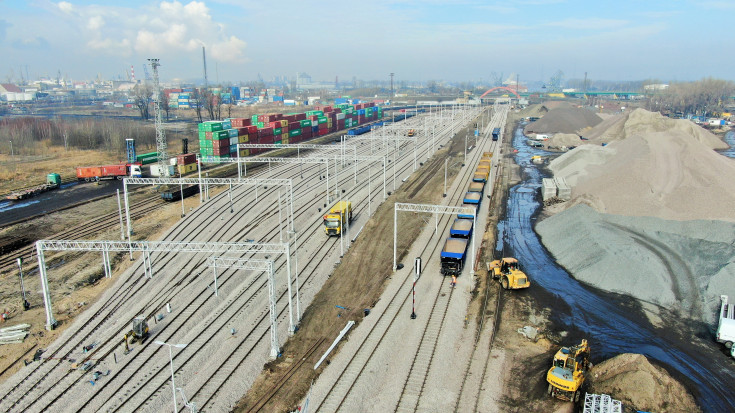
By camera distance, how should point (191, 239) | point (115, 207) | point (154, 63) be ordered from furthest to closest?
point (154, 63), point (115, 207), point (191, 239)

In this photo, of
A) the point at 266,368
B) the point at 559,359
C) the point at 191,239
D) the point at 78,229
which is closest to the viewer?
the point at 559,359

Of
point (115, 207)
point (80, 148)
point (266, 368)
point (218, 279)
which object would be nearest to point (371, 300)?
point (266, 368)

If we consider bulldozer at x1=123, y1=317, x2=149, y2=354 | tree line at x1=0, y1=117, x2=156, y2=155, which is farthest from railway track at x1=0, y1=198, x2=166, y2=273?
tree line at x1=0, y1=117, x2=156, y2=155

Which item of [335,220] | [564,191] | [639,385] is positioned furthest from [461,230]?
[564,191]

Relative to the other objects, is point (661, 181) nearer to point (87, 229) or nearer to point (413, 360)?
point (413, 360)

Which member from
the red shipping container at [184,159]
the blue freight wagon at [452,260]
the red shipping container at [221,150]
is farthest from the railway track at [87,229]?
the blue freight wagon at [452,260]

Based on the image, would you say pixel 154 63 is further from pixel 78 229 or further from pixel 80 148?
pixel 80 148
